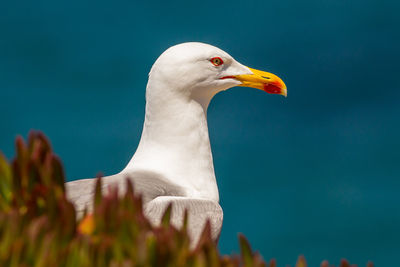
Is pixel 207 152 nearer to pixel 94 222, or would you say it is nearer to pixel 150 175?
pixel 150 175

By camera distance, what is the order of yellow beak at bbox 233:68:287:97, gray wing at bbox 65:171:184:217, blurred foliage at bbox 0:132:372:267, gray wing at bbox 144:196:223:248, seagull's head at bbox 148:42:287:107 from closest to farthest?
blurred foliage at bbox 0:132:372:267 < gray wing at bbox 65:171:184:217 < gray wing at bbox 144:196:223:248 < seagull's head at bbox 148:42:287:107 < yellow beak at bbox 233:68:287:97

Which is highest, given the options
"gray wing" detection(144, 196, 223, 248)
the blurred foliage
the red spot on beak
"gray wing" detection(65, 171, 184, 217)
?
the red spot on beak

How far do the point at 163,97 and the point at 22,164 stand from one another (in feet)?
13.7

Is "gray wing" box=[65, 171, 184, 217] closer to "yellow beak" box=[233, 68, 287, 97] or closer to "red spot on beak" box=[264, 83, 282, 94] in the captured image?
"yellow beak" box=[233, 68, 287, 97]

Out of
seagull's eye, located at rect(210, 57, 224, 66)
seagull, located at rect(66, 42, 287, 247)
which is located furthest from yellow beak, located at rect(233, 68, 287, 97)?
seagull's eye, located at rect(210, 57, 224, 66)

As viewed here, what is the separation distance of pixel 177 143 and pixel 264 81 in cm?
178

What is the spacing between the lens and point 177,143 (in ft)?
24.1

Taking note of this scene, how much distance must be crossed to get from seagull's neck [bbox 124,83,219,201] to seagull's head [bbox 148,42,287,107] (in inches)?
4.3

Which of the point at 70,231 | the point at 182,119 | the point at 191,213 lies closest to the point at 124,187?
the point at 191,213

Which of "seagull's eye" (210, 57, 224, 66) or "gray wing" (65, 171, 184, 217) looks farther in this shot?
"seagull's eye" (210, 57, 224, 66)

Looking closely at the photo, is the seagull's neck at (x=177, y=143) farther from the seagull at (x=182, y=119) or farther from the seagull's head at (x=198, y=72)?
the seagull's head at (x=198, y=72)

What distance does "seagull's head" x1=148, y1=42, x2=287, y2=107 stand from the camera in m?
7.45

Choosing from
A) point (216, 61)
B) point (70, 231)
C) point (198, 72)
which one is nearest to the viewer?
point (70, 231)

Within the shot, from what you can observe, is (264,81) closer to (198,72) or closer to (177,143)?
(198,72)
